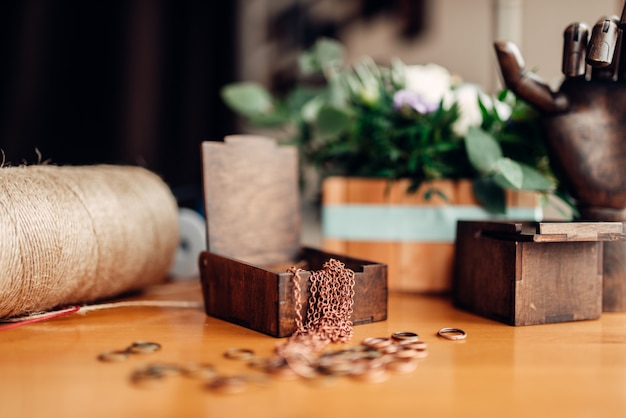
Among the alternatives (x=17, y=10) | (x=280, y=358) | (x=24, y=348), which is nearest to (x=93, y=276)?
(x=24, y=348)

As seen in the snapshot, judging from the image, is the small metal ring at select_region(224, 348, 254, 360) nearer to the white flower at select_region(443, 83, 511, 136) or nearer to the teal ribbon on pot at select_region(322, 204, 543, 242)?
the teal ribbon on pot at select_region(322, 204, 543, 242)

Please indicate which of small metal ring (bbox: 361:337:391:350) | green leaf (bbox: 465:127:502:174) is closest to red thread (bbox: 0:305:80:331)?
small metal ring (bbox: 361:337:391:350)

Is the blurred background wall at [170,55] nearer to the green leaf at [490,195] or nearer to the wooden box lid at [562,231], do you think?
the green leaf at [490,195]

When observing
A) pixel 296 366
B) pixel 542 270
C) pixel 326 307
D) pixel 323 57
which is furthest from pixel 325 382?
pixel 323 57

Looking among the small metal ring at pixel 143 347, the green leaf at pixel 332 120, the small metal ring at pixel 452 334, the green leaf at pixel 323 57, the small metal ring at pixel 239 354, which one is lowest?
the small metal ring at pixel 452 334

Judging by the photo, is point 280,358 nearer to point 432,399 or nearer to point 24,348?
point 432,399

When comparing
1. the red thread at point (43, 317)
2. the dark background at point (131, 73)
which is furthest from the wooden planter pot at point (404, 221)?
the dark background at point (131, 73)
